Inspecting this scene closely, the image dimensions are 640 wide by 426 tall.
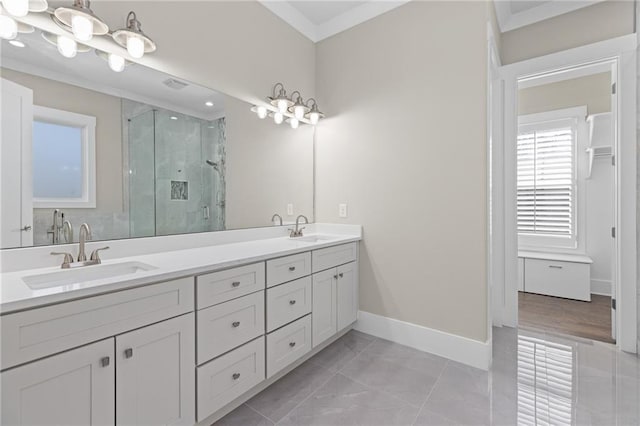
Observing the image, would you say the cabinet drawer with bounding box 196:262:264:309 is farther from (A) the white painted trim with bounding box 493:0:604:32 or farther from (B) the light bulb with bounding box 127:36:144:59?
(A) the white painted trim with bounding box 493:0:604:32

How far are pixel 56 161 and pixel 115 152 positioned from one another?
0.86 ft

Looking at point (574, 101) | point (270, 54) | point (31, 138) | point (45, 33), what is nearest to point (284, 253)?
point (31, 138)

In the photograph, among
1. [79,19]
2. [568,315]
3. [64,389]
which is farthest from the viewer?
[568,315]

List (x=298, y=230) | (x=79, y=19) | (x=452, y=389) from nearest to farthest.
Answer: (x=79, y=19) → (x=452, y=389) → (x=298, y=230)

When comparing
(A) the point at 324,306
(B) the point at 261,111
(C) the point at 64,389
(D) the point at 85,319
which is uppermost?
(B) the point at 261,111

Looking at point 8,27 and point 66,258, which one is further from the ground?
point 8,27

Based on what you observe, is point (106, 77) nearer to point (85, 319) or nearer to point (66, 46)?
point (66, 46)

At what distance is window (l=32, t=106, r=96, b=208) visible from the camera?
4.51 feet

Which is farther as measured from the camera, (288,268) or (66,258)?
(288,268)

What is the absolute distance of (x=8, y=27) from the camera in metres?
1.29

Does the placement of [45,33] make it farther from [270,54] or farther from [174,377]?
[174,377]

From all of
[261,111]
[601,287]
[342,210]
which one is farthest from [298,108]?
[601,287]

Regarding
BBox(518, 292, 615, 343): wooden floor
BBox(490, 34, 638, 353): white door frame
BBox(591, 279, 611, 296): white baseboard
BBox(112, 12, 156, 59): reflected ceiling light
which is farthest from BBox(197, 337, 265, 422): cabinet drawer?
BBox(591, 279, 611, 296): white baseboard

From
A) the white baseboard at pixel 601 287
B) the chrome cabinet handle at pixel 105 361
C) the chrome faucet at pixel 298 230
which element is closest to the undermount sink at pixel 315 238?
the chrome faucet at pixel 298 230
